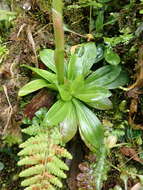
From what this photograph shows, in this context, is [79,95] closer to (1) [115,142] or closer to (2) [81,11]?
(1) [115,142]

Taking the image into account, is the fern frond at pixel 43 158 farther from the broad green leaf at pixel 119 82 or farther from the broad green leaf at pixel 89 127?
the broad green leaf at pixel 119 82

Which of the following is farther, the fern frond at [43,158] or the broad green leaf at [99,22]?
the broad green leaf at [99,22]

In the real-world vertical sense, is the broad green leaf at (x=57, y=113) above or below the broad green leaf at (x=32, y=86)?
below

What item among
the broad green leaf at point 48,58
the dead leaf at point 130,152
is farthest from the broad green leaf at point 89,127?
the broad green leaf at point 48,58

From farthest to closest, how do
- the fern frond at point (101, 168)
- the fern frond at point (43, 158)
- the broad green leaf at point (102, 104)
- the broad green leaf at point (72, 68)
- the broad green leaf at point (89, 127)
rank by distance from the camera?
the broad green leaf at point (72, 68) < the broad green leaf at point (102, 104) < the broad green leaf at point (89, 127) < the fern frond at point (101, 168) < the fern frond at point (43, 158)

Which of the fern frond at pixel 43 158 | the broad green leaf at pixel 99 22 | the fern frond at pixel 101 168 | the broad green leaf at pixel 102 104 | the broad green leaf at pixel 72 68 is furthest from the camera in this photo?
the broad green leaf at pixel 99 22

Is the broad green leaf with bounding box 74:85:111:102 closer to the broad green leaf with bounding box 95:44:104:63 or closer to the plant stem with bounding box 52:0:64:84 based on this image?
the plant stem with bounding box 52:0:64:84

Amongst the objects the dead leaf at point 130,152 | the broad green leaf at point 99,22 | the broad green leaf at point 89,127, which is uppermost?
the broad green leaf at point 99,22
